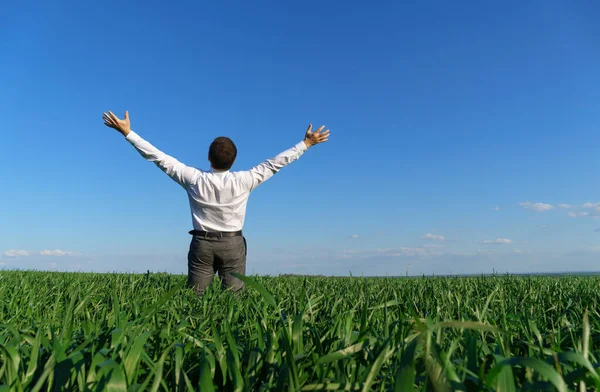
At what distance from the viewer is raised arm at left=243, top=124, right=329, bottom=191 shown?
605 centimetres

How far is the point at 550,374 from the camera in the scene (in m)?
1.04

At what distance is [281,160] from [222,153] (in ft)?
2.49

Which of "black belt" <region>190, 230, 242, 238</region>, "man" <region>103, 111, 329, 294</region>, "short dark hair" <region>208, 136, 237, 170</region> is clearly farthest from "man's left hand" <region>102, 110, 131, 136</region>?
"black belt" <region>190, 230, 242, 238</region>

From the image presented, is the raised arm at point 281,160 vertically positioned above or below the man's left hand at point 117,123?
below

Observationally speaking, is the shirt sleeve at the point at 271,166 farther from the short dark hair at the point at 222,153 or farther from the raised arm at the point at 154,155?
the raised arm at the point at 154,155

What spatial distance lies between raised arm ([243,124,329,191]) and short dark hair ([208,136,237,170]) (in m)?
0.29

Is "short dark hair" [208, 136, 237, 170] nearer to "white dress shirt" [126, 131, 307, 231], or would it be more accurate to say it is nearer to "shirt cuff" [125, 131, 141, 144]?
"white dress shirt" [126, 131, 307, 231]

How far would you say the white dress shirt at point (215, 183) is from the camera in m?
6.00

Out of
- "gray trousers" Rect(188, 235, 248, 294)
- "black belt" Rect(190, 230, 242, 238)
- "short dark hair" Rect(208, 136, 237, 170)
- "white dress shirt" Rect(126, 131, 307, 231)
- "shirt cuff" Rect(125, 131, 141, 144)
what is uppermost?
"shirt cuff" Rect(125, 131, 141, 144)

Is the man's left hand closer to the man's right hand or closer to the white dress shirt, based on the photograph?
the white dress shirt

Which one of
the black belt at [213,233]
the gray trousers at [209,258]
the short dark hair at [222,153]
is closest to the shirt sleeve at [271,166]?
the short dark hair at [222,153]

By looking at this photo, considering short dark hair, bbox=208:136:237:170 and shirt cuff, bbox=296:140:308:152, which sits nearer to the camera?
short dark hair, bbox=208:136:237:170

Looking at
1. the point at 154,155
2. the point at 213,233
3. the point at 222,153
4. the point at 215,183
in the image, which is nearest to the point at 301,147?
the point at 222,153

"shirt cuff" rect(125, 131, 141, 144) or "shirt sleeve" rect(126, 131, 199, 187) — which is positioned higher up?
"shirt cuff" rect(125, 131, 141, 144)
